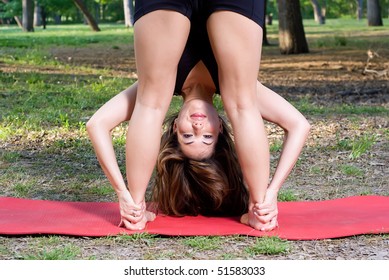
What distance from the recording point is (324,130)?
25.8 feet

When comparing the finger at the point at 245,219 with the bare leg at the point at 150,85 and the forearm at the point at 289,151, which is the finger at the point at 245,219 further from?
the bare leg at the point at 150,85

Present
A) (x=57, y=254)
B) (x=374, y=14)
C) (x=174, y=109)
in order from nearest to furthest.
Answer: (x=57, y=254) < (x=174, y=109) < (x=374, y=14)

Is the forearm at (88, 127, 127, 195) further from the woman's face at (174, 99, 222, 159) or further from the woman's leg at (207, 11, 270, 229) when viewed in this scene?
the woman's leg at (207, 11, 270, 229)

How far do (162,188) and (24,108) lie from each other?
4.75 metres

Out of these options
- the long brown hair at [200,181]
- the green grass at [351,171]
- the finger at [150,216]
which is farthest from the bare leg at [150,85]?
the green grass at [351,171]

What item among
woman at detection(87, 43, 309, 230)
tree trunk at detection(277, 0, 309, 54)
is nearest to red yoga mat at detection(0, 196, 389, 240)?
woman at detection(87, 43, 309, 230)

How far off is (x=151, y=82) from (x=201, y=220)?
844 millimetres

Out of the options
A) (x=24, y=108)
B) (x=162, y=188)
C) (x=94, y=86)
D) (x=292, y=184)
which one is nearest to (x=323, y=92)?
(x=94, y=86)

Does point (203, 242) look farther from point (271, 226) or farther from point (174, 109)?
point (174, 109)

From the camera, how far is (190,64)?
4602 mm

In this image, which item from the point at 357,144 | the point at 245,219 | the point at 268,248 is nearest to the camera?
the point at 268,248

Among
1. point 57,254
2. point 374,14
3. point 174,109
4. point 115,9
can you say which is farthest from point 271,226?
point 115,9
